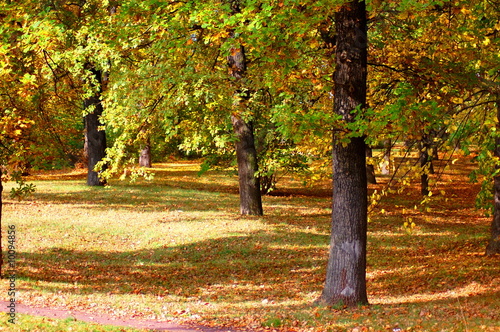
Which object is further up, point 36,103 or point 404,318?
point 36,103

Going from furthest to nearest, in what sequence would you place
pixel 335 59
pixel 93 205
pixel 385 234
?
pixel 93 205
pixel 385 234
pixel 335 59

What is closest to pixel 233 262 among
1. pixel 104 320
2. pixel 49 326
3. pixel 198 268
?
pixel 198 268

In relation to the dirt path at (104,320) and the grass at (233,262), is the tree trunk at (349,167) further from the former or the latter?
the dirt path at (104,320)

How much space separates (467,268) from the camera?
13875mm

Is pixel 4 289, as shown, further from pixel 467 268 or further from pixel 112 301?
pixel 467 268

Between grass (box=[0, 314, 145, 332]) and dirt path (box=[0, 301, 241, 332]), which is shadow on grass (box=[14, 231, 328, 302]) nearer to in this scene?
dirt path (box=[0, 301, 241, 332])

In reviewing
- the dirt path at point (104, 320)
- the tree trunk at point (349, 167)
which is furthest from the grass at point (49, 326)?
the tree trunk at point (349, 167)

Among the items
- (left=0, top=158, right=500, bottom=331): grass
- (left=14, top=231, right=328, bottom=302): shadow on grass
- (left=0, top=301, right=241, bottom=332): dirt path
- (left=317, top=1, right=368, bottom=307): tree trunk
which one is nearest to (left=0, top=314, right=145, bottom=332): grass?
(left=0, top=301, right=241, bottom=332): dirt path

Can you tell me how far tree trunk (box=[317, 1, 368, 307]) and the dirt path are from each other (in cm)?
232

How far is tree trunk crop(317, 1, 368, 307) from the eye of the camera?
33.1ft

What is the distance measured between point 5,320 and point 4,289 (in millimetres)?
3217

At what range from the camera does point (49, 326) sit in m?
7.96

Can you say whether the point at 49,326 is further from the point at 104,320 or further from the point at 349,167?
the point at 349,167

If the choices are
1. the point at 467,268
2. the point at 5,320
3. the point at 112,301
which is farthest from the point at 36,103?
the point at 467,268
